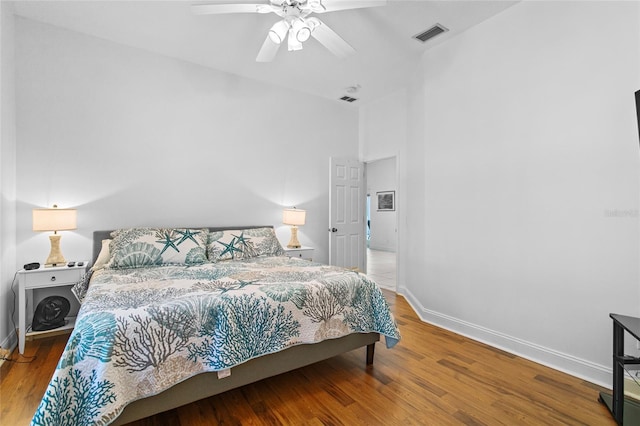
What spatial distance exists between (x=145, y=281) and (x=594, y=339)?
3245 millimetres

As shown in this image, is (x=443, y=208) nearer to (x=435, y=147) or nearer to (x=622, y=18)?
(x=435, y=147)

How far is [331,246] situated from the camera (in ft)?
15.8

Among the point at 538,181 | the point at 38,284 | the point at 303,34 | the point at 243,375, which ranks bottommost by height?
the point at 243,375

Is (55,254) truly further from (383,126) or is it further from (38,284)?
(383,126)

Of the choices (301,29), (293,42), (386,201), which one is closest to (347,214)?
(293,42)

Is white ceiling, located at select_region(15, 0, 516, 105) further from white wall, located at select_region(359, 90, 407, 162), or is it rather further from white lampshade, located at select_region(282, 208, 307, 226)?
white lampshade, located at select_region(282, 208, 307, 226)

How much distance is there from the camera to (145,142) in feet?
11.3

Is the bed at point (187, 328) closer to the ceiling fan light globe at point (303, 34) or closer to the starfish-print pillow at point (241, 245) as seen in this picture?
the starfish-print pillow at point (241, 245)

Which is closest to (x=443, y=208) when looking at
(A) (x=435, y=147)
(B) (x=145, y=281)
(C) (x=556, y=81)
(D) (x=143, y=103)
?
(A) (x=435, y=147)

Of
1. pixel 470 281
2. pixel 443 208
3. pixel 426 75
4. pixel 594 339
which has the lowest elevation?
pixel 594 339

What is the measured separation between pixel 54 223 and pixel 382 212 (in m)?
8.14

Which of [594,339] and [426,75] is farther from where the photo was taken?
[426,75]

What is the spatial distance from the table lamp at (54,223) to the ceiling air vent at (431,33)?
3.78 meters

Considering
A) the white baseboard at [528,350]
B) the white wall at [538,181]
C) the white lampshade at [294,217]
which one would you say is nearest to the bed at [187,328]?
the white baseboard at [528,350]
